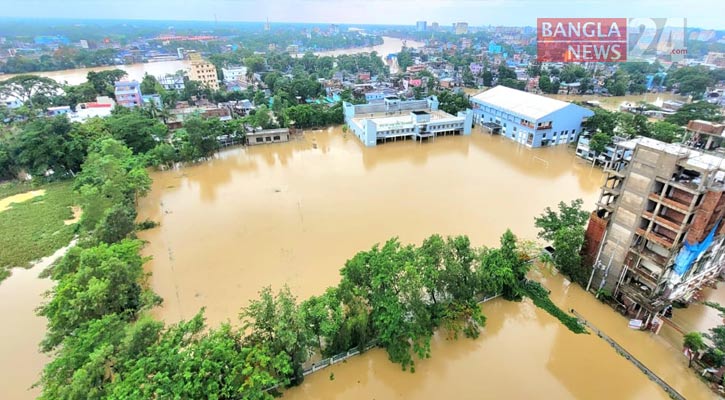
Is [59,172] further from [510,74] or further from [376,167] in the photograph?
[510,74]

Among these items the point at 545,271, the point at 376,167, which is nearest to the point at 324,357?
the point at 545,271

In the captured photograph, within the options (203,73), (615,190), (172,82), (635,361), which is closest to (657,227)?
(615,190)

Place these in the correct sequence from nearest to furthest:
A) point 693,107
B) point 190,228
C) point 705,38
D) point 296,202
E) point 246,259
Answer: point 246,259 → point 190,228 → point 296,202 → point 693,107 → point 705,38

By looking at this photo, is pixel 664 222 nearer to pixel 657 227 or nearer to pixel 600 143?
pixel 657 227

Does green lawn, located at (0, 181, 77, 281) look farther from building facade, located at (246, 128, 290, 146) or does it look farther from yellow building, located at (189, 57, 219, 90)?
yellow building, located at (189, 57, 219, 90)

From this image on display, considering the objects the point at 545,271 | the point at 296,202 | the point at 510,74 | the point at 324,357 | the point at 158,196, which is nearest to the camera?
the point at 324,357

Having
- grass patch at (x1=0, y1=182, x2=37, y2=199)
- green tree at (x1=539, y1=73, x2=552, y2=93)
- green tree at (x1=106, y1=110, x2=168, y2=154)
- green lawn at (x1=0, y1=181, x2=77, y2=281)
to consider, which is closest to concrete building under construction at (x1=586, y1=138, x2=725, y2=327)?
green lawn at (x1=0, y1=181, x2=77, y2=281)

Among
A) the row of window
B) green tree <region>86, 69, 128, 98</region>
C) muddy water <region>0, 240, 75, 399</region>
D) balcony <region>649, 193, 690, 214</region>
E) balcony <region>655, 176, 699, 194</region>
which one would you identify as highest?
balcony <region>655, 176, 699, 194</region>
